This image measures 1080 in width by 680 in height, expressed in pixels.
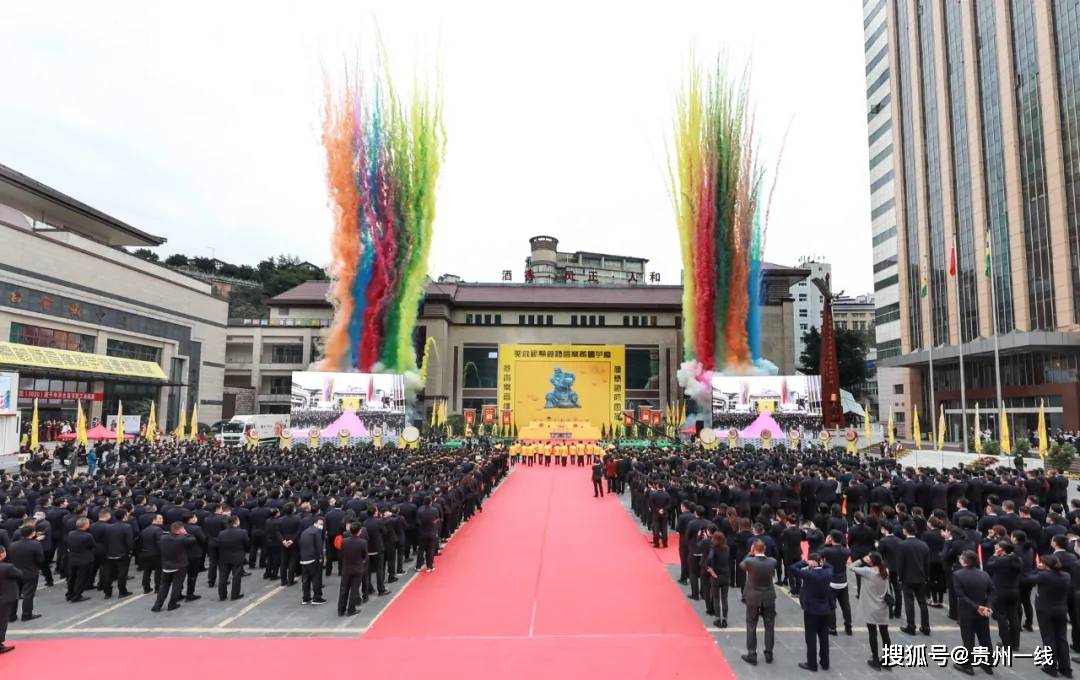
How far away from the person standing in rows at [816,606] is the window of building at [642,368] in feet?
159

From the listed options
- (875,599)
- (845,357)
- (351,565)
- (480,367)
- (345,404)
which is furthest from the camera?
(845,357)

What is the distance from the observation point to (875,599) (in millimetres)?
6906

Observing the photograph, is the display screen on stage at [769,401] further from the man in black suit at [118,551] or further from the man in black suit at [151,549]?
the man in black suit at [118,551]

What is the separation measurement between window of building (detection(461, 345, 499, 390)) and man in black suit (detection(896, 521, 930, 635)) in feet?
158

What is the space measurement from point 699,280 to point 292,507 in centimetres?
3714

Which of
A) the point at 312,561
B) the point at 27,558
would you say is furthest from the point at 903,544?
the point at 27,558

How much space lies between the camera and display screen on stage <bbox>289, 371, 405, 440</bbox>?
3575cm

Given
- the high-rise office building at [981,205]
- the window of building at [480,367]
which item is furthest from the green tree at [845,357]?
the window of building at [480,367]

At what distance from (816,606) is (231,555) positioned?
7.97 meters

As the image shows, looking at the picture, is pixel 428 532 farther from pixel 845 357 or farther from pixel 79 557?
pixel 845 357

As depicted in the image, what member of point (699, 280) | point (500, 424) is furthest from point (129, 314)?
point (699, 280)

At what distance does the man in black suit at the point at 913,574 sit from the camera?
7879 mm

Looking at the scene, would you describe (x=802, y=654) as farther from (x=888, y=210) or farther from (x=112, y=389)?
(x=888, y=210)

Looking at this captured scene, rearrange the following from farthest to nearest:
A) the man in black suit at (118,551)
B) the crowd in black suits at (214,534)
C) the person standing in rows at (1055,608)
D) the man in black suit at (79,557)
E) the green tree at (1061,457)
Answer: the green tree at (1061,457) < the man in black suit at (118,551) < the man in black suit at (79,557) < the crowd in black suits at (214,534) < the person standing in rows at (1055,608)
